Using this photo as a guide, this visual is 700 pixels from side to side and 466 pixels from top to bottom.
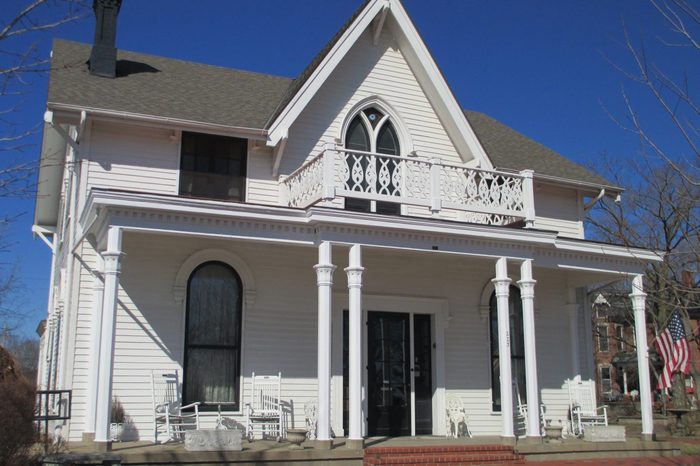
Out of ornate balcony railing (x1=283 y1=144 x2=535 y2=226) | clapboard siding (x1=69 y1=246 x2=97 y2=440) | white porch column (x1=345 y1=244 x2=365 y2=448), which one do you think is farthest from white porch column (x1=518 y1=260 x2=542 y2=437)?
clapboard siding (x1=69 y1=246 x2=97 y2=440)

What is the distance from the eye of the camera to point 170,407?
45.2 feet

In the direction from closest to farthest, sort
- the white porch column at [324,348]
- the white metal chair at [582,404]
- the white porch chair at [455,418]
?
the white porch column at [324,348], the white porch chair at [455,418], the white metal chair at [582,404]

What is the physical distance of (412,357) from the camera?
16.4 metres

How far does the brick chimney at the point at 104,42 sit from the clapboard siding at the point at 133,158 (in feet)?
7.79

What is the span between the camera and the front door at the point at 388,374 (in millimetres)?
15766

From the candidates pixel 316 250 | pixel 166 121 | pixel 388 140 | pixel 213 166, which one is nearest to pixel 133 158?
pixel 166 121

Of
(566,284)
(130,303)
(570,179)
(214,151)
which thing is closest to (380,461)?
(130,303)

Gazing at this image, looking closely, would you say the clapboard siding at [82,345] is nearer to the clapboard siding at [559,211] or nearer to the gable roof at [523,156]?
the gable roof at [523,156]

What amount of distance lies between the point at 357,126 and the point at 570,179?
220 inches

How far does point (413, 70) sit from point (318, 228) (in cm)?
612

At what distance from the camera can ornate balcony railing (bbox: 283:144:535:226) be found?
539 inches

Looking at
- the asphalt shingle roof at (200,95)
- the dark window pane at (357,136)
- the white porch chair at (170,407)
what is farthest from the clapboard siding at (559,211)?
the white porch chair at (170,407)

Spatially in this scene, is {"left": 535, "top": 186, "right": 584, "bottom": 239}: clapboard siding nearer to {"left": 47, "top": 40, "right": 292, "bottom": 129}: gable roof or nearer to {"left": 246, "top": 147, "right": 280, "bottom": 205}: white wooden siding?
{"left": 246, "top": 147, "right": 280, "bottom": 205}: white wooden siding

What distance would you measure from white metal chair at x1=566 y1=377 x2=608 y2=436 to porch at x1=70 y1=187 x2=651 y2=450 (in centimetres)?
44
